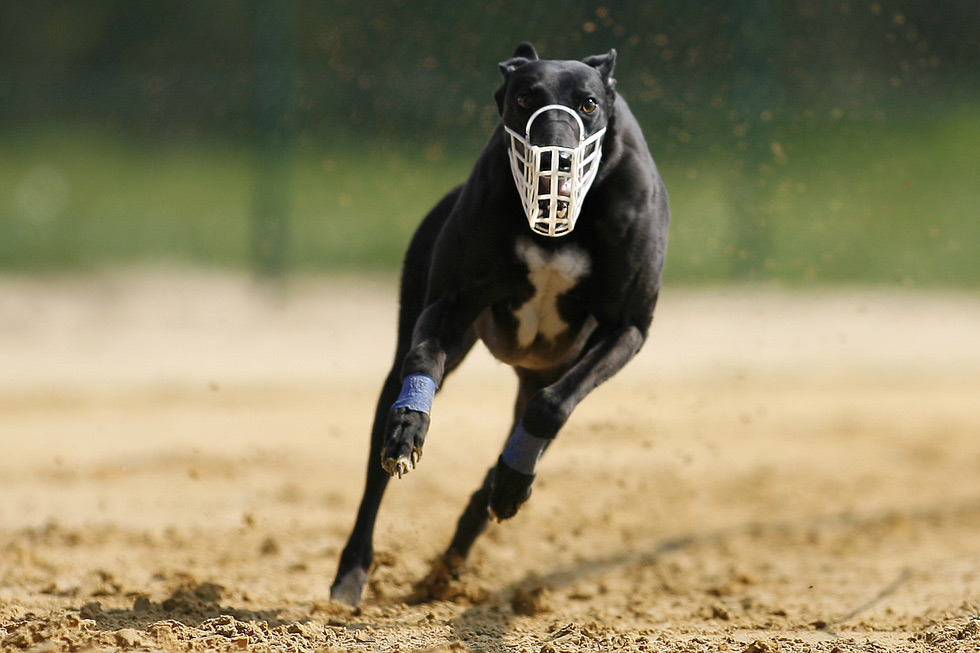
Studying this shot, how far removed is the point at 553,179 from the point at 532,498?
2.56 meters

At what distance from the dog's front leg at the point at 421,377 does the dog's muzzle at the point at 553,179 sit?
42 cm

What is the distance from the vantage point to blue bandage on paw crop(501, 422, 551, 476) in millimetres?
2984

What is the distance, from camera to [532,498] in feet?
16.7

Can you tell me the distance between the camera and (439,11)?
8.60 m

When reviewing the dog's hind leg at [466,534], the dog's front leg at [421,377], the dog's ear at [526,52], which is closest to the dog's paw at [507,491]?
the dog's front leg at [421,377]

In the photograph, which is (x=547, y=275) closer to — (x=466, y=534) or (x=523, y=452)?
(x=523, y=452)

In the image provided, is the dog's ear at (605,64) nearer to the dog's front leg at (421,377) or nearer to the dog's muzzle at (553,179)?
the dog's muzzle at (553,179)

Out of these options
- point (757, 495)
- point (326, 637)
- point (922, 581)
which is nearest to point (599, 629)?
point (326, 637)

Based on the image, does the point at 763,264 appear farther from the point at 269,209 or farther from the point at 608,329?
the point at 608,329

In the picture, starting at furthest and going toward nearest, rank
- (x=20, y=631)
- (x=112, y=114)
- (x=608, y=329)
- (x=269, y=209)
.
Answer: (x=112, y=114)
(x=269, y=209)
(x=608, y=329)
(x=20, y=631)

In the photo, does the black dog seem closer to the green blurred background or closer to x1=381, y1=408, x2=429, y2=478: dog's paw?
x1=381, y1=408, x2=429, y2=478: dog's paw

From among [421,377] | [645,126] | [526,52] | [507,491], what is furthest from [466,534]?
[645,126]

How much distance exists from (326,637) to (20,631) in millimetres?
725

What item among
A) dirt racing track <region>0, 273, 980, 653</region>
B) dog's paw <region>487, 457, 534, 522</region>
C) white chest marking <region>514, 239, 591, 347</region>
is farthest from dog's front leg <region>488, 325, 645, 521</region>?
dirt racing track <region>0, 273, 980, 653</region>
